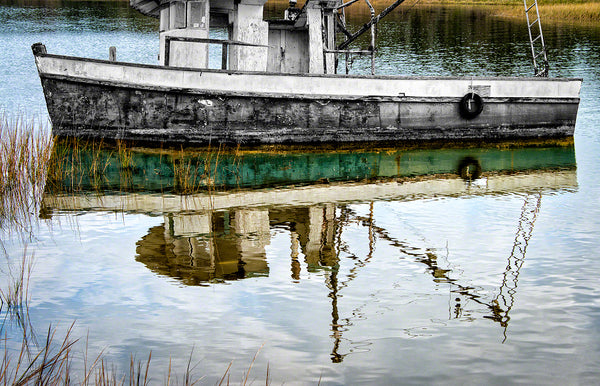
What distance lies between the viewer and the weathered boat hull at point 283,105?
523 inches

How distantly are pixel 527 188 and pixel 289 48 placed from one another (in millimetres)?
5919

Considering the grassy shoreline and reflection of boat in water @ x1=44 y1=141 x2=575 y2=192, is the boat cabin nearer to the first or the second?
reflection of boat in water @ x1=44 y1=141 x2=575 y2=192

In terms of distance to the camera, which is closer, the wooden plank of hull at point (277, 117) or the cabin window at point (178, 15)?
the wooden plank of hull at point (277, 117)

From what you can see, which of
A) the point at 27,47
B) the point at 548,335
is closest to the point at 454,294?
the point at 548,335

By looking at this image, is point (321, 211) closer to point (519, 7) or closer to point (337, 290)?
point (337, 290)

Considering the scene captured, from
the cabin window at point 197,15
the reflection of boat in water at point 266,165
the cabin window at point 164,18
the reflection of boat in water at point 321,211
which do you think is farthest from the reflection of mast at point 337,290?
the cabin window at point 164,18

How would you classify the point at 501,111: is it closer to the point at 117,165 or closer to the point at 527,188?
A: the point at 527,188

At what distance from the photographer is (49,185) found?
1041 cm

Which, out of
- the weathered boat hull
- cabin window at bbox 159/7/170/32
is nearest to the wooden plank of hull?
the weathered boat hull

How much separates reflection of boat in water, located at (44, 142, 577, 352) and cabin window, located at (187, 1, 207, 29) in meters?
2.68

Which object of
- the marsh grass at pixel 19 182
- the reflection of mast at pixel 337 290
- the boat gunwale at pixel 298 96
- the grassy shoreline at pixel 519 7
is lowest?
the reflection of mast at pixel 337 290

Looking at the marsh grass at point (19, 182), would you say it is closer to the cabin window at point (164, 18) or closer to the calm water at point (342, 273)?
the calm water at point (342, 273)

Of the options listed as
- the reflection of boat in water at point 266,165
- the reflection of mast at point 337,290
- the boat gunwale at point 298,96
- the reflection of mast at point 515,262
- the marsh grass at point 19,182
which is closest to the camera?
the reflection of mast at point 337,290

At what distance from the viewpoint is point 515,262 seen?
7934 millimetres
